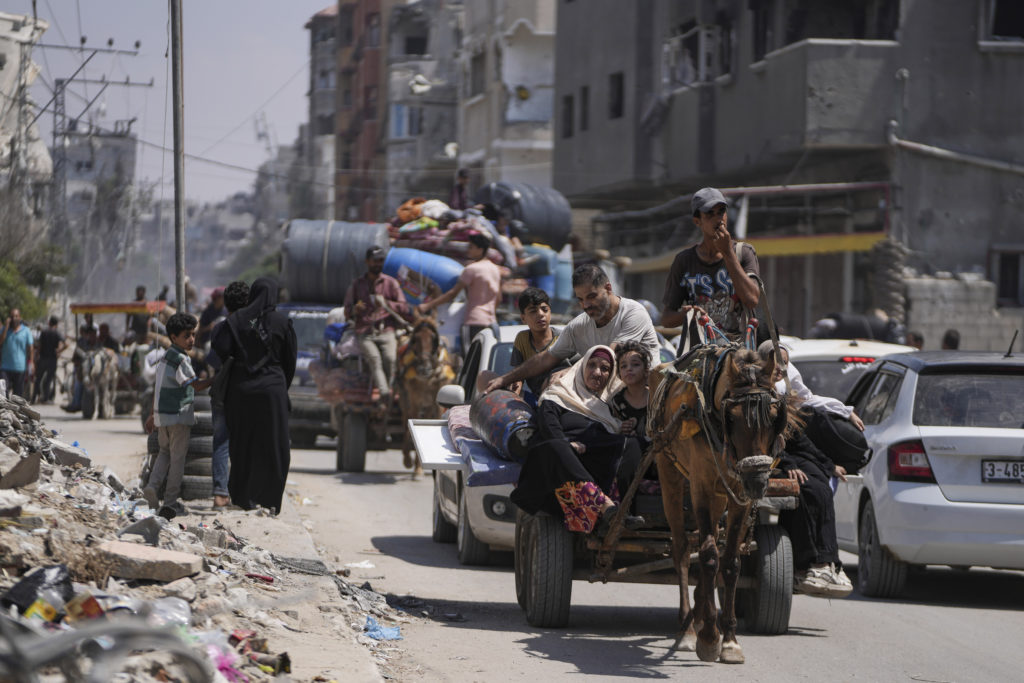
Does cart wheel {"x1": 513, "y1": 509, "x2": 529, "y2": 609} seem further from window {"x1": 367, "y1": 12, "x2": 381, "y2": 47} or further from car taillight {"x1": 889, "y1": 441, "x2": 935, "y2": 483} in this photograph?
window {"x1": 367, "y1": 12, "x2": 381, "y2": 47}

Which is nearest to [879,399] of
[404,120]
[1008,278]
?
[1008,278]

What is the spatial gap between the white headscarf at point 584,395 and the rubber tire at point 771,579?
106 centimetres

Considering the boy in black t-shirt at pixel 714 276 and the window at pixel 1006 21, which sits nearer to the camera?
the boy in black t-shirt at pixel 714 276

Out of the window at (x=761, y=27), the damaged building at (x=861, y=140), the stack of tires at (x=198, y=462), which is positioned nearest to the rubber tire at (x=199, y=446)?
the stack of tires at (x=198, y=462)

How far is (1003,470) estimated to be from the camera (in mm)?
9914

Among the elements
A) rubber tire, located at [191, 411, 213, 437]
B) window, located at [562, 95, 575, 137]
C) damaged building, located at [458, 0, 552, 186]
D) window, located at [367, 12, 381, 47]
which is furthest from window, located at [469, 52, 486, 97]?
rubber tire, located at [191, 411, 213, 437]

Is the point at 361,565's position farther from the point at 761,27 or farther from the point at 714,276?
the point at 761,27

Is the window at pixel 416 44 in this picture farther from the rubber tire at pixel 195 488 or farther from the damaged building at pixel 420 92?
the rubber tire at pixel 195 488

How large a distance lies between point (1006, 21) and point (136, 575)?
1075 inches

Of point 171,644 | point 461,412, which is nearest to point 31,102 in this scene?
point 461,412

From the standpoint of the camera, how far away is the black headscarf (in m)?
11.9

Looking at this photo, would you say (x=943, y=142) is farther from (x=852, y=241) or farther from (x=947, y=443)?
(x=947, y=443)

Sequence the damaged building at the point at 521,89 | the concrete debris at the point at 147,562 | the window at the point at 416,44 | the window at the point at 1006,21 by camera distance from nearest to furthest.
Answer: the concrete debris at the point at 147,562
the window at the point at 1006,21
the damaged building at the point at 521,89
the window at the point at 416,44

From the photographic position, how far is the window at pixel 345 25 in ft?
342
